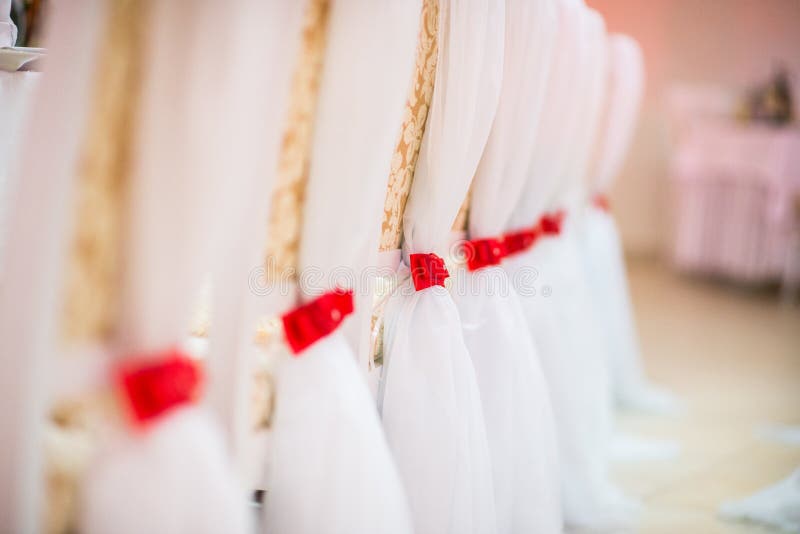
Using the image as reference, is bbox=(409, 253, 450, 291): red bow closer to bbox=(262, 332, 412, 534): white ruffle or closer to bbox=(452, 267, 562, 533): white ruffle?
bbox=(452, 267, 562, 533): white ruffle

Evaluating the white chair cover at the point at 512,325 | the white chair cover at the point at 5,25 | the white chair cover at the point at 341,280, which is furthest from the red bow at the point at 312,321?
the white chair cover at the point at 5,25

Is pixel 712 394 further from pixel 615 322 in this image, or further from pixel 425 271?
pixel 425 271

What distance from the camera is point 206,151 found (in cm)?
96

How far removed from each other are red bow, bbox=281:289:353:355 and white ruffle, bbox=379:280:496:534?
280mm

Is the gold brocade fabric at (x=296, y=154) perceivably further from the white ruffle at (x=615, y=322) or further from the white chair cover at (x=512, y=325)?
the white ruffle at (x=615, y=322)

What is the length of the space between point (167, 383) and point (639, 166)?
6.11 meters

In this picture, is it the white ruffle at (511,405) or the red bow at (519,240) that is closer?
the white ruffle at (511,405)

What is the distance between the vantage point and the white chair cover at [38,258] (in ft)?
2.93

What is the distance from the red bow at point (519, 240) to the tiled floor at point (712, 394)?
769mm

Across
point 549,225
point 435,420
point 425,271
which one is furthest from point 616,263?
point 435,420

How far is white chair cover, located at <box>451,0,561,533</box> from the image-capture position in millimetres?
1665

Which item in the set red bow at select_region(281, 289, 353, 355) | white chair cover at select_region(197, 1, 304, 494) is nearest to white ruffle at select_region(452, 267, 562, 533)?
red bow at select_region(281, 289, 353, 355)

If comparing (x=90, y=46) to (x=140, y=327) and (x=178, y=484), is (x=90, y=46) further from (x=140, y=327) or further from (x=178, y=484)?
(x=178, y=484)

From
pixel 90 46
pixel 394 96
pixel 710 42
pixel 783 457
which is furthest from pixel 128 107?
pixel 710 42
